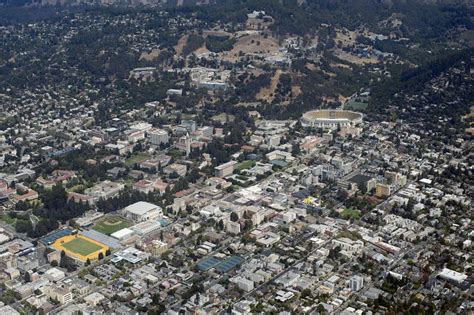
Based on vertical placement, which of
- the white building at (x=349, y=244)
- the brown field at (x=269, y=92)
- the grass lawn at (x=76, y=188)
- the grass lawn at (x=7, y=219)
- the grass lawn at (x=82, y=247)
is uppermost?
the brown field at (x=269, y=92)

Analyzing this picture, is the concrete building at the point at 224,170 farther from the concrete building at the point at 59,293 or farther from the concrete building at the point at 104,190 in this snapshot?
the concrete building at the point at 59,293

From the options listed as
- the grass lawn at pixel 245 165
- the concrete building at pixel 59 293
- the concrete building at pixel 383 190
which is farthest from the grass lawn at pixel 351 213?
the concrete building at pixel 59 293

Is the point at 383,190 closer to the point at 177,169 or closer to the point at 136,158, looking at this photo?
the point at 177,169

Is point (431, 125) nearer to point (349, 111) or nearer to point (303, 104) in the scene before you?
point (349, 111)

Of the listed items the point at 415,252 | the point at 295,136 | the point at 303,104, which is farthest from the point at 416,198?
the point at 303,104

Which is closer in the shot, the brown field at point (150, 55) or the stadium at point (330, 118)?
the stadium at point (330, 118)

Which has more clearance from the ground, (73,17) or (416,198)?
(73,17)

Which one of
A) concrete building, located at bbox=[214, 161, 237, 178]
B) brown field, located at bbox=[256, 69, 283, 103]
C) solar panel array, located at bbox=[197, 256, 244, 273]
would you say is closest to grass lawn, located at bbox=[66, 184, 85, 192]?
concrete building, located at bbox=[214, 161, 237, 178]
